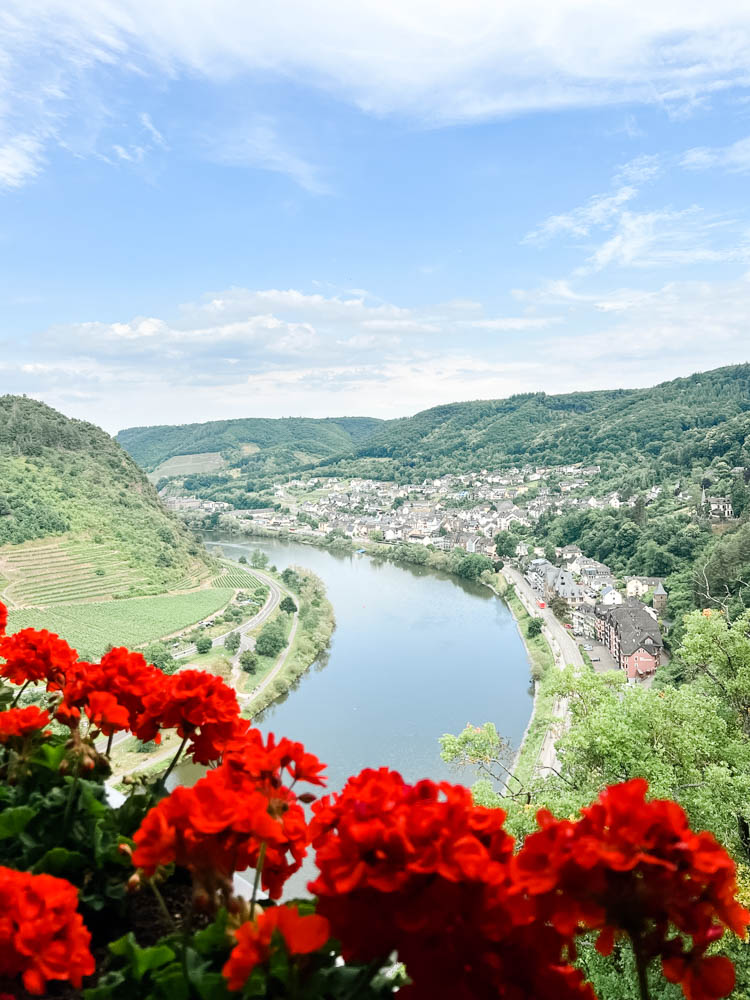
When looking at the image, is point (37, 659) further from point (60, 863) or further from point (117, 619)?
point (117, 619)

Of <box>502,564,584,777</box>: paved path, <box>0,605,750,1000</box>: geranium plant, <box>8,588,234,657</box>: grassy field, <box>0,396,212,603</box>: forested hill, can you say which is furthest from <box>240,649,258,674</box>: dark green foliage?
<box>0,605,750,1000</box>: geranium plant

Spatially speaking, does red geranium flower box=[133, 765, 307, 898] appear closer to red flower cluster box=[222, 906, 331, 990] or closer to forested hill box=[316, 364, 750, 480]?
red flower cluster box=[222, 906, 331, 990]

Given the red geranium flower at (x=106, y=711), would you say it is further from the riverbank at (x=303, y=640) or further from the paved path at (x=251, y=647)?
the riverbank at (x=303, y=640)

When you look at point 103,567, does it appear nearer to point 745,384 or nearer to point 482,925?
point 482,925

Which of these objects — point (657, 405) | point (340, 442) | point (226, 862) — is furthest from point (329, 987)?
point (340, 442)

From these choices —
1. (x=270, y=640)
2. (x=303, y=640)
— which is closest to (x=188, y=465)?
(x=303, y=640)

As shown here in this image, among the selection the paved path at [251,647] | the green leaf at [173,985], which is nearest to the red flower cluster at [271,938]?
the green leaf at [173,985]
